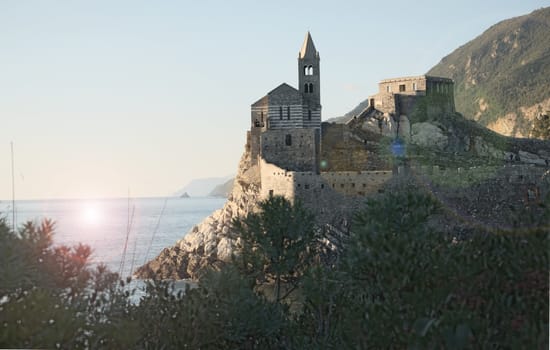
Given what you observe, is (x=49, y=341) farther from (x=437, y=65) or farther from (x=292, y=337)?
(x=437, y=65)

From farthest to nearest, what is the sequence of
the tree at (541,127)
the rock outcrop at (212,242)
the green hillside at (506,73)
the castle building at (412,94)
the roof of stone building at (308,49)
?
the tree at (541,127)
the castle building at (412,94)
the roof of stone building at (308,49)
the rock outcrop at (212,242)
the green hillside at (506,73)

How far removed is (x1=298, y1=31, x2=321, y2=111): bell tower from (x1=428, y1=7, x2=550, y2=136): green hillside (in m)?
7.85

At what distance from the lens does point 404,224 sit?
1302 centimetres

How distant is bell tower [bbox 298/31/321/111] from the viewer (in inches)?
1362

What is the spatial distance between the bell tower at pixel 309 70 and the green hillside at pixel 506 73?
7.85 m

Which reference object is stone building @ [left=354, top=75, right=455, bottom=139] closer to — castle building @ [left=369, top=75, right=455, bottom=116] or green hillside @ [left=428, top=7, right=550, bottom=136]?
castle building @ [left=369, top=75, right=455, bottom=116]

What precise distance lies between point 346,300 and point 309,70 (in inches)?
852

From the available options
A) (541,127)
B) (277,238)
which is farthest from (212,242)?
(541,127)

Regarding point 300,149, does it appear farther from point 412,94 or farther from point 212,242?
point 412,94

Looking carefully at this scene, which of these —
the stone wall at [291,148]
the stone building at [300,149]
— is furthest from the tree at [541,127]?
the stone wall at [291,148]

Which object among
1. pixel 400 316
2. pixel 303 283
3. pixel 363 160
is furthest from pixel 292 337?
pixel 363 160

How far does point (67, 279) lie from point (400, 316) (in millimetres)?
6282

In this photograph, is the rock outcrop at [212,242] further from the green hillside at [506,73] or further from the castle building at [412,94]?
the green hillside at [506,73]

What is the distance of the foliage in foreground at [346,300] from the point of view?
31.3 feet
